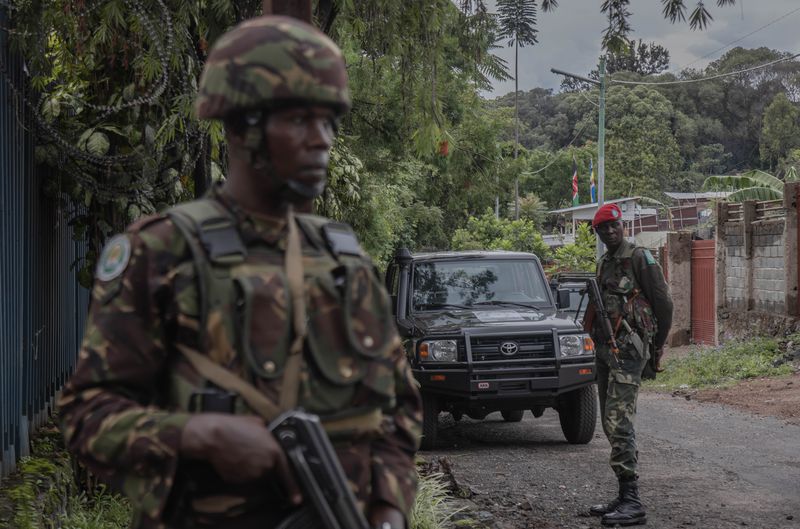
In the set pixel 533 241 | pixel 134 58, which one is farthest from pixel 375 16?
pixel 533 241

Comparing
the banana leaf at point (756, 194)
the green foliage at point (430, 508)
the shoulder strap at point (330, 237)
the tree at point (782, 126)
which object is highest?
the tree at point (782, 126)

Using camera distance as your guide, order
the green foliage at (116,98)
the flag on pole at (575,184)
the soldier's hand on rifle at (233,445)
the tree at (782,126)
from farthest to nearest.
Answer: the tree at (782,126), the flag on pole at (575,184), the green foliage at (116,98), the soldier's hand on rifle at (233,445)

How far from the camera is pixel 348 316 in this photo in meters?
1.96

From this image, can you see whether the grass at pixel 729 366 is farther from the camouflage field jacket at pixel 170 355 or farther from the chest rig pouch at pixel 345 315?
the camouflage field jacket at pixel 170 355

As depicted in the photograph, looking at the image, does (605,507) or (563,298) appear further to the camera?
(563,298)

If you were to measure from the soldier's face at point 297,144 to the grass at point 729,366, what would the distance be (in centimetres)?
1494

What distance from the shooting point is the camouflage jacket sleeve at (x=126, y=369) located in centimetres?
182

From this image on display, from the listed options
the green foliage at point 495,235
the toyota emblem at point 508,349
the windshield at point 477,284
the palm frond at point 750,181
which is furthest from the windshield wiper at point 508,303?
the green foliage at point 495,235

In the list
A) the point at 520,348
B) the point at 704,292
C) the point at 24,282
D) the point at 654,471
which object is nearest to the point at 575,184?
the point at 704,292

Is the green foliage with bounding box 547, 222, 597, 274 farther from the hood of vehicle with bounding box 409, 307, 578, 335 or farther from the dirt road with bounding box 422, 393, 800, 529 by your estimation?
the hood of vehicle with bounding box 409, 307, 578, 335

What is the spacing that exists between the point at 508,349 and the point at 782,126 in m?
57.2

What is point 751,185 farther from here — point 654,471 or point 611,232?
point 611,232

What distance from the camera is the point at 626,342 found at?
6816mm

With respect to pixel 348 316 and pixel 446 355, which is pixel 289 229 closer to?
pixel 348 316
